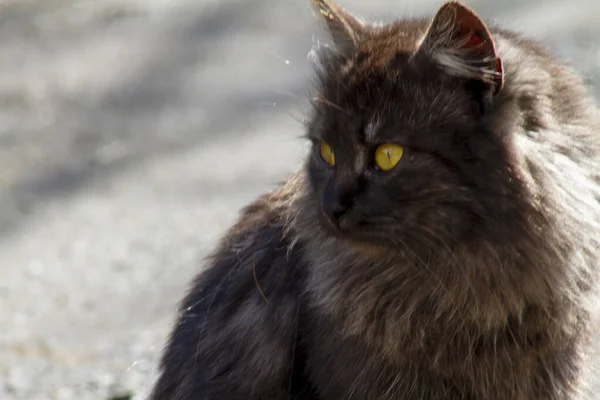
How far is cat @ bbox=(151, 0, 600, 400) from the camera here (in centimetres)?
267

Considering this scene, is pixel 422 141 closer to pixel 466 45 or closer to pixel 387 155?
pixel 387 155

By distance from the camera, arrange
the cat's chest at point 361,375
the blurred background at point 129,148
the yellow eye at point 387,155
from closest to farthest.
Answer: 1. the yellow eye at point 387,155
2. the cat's chest at point 361,375
3. the blurred background at point 129,148

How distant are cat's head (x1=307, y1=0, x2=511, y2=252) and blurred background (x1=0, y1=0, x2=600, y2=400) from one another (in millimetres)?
1458

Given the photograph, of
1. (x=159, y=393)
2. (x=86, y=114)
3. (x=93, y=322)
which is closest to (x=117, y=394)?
A: (x=159, y=393)

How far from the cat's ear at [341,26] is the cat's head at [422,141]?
0.13 m

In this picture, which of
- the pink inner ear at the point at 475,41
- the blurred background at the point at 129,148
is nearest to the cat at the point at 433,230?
the pink inner ear at the point at 475,41

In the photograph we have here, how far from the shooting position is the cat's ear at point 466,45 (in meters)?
2.61

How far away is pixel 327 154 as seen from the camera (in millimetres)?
2891

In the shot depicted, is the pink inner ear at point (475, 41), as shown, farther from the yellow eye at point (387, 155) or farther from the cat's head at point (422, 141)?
the yellow eye at point (387, 155)

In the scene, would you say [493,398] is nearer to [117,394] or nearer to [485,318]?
[485,318]

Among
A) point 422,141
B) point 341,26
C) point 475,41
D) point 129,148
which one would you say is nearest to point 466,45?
point 475,41

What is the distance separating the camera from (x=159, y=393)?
11.3 ft

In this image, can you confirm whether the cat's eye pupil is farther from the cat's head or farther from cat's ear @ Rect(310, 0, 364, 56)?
cat's ear @ Rect(310, 0, 364, 56)

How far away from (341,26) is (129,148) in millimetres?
3653
